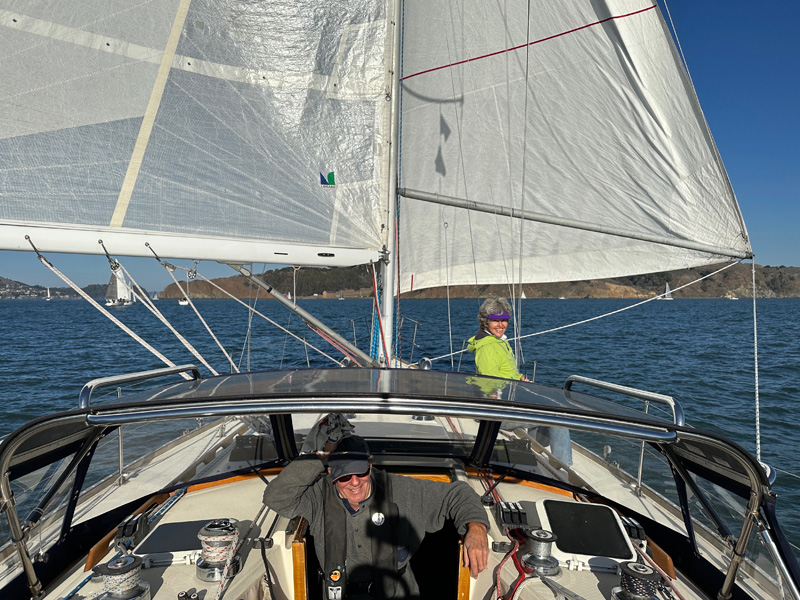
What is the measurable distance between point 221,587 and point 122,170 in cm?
412

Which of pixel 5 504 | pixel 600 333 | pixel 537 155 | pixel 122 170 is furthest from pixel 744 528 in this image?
pixel 600 333

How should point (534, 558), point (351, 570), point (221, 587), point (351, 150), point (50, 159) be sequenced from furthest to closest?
1. point (351, 150)
2. point (50, 159)
3. point (351, 570)
4. point (534, 558)
5. point (221, 587)

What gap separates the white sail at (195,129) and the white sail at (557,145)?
1609 millimetres

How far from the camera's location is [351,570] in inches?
117

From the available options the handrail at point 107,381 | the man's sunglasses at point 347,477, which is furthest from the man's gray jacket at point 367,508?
the handrail at point 107,381

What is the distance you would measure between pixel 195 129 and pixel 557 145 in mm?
4633

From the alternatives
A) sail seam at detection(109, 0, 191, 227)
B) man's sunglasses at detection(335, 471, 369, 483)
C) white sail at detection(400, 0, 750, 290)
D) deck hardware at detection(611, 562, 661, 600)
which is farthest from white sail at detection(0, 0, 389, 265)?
deck hardware at detection(611, 562, 661, 600)

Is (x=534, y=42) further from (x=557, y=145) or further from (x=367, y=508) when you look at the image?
(x=367, y=508)

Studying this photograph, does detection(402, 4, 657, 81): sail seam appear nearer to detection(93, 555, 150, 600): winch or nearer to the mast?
the mast

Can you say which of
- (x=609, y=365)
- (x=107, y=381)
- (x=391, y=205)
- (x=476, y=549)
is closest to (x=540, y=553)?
(x=476, y=549)

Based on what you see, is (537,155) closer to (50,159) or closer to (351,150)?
(351,150)

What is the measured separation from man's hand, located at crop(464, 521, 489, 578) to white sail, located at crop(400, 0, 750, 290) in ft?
16.7

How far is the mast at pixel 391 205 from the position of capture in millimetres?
6023

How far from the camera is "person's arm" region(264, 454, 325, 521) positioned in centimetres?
297
